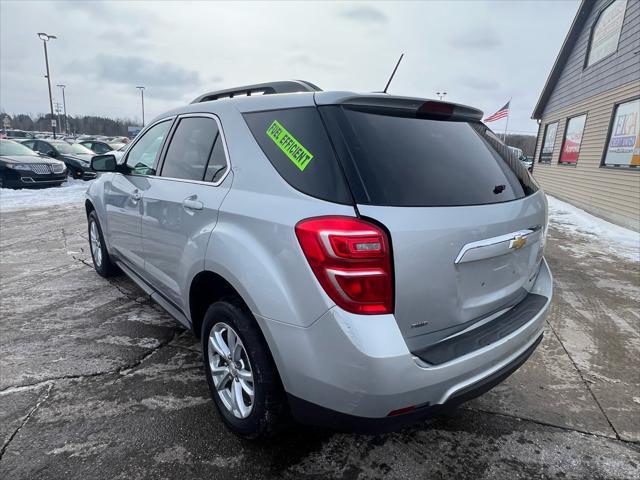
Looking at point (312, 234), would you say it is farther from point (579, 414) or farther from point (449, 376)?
point (579, 414)

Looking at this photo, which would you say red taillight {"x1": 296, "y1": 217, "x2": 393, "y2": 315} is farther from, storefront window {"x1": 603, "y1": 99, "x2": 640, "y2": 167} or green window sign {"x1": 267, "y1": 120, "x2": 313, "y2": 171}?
storefront window {"x1": 603, "y1": 99, "x2": 640, "y2": 167}

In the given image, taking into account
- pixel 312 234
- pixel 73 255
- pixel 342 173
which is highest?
pixel 342 173

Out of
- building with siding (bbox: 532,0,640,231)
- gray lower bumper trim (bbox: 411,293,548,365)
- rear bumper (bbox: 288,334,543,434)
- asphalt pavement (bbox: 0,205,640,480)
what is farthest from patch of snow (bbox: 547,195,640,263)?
rear bumper (bbox: 288,334,543,434)

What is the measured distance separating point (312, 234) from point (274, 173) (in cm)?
44

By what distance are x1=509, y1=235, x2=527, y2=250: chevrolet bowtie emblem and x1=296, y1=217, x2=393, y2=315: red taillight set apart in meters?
0.75

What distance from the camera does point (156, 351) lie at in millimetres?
3139

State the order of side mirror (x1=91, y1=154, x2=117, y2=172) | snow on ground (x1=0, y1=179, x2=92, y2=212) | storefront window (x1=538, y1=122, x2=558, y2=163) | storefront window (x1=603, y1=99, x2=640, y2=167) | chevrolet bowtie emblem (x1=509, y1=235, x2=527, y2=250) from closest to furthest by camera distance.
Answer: chevrolet bowtie emblem (x1=509, y1=235, x2=527, y2=250) < side mirror (x1=91, y1=154, x2=117, y2=172) < storefront window (x1=603, y1=99, x2=640, y2=167) < snow on ground (x1=0, y1=179, x2=92, y2=212) < storefront window (x1=538, y1=122, x2=558, y2=163)

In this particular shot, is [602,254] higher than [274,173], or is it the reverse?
[274,173]

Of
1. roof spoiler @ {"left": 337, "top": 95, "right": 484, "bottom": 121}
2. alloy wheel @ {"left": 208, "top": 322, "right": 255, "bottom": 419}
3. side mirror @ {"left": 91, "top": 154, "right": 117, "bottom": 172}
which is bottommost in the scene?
alloy wheel @ {"left": 208, "top": 322, "right": 255, "bottom": 419}

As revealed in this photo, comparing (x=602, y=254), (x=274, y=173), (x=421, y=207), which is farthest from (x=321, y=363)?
(x=602, y=254)

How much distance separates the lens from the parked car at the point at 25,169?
11523mm

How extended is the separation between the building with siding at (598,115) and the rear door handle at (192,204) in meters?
9.39

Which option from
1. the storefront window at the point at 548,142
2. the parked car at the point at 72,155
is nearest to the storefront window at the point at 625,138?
the storefront window at the point at 548,142

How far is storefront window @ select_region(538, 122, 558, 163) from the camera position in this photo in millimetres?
14902
